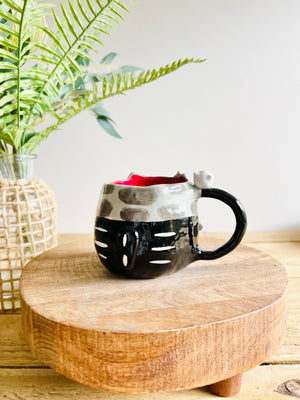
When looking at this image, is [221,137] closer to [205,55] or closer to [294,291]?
[205,55]

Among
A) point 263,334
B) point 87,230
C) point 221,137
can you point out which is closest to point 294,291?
point 263,334

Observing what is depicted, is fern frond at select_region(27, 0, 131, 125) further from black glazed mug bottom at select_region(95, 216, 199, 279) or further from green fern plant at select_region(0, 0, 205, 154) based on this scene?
black glazed mug bottom at select_region(95, 216, 199, 279)

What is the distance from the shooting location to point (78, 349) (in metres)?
0.39

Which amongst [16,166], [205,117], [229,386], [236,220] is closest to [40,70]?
[16,166]

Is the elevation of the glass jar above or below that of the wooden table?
above

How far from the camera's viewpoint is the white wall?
1171 mm

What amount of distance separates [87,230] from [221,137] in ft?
1.95

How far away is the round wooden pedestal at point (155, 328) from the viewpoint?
0.38 m

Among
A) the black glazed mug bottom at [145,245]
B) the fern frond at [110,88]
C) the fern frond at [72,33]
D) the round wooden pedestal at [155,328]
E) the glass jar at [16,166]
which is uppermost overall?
the fern frond at [72,33]

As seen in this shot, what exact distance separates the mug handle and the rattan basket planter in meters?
0.36

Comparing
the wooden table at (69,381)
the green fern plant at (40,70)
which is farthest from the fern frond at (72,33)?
the wooden table at (69,381)

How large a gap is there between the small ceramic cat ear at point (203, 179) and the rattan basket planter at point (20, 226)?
1.17 ft

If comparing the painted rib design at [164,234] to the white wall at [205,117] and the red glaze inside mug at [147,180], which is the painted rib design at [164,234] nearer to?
the red glaze inside mug at [147,180]

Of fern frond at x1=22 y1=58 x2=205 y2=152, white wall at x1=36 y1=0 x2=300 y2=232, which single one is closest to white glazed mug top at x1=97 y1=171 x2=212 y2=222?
fern frond at x1=22 y1=58 x2=205 y2=152
